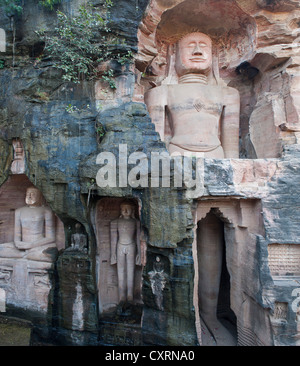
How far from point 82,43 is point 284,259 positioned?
628cm

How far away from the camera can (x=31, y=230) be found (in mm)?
6086

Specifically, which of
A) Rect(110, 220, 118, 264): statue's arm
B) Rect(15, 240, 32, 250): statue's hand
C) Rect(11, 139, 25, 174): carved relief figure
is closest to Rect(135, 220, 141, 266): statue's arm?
Rect(110, 220, 118, 264): statue's arm

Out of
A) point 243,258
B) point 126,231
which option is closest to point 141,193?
point 126,231

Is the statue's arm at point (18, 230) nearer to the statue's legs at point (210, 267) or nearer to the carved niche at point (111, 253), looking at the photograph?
the carved niche at point (111, 253)

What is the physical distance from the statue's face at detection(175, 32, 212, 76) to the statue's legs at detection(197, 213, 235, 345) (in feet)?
12.8

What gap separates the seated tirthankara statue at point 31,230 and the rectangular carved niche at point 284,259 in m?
4.81

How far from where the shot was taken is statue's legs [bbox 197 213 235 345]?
5996mm

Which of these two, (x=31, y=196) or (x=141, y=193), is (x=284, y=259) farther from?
(x=31, y=196)

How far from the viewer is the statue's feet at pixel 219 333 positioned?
546 cm

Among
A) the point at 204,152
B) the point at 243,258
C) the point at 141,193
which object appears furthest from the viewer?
the point at 204,152

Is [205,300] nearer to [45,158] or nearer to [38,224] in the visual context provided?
[38,224]

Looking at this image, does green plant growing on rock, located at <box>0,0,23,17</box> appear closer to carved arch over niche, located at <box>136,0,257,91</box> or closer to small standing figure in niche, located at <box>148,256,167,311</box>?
carved arch over niche, located at <box>136,0,257,91</box>

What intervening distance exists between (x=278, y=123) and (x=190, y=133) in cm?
196

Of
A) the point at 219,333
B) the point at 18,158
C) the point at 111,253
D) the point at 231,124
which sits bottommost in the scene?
the point at 219,333
